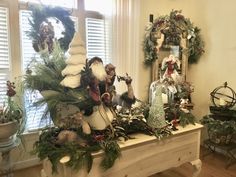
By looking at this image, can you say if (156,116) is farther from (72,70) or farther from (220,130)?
(220,130)

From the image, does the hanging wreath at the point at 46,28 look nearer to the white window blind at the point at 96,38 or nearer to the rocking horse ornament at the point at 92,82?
the rocking horse ornament at the point at 92,82

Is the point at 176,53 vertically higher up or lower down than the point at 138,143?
higher up

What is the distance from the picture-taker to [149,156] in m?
1.86

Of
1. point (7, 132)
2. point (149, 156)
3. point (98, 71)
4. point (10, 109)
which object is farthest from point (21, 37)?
point (149, 156)

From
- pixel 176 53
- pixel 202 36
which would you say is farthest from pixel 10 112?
pixel 202 36

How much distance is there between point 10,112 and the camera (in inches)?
89.8

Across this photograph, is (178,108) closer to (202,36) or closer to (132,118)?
(132,118)

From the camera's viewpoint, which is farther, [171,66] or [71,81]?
[171,66]

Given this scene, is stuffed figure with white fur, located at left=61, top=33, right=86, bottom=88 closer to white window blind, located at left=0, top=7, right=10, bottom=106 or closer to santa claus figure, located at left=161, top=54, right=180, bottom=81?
white window blind, located at left=0, top=7, right=10, bottom=106

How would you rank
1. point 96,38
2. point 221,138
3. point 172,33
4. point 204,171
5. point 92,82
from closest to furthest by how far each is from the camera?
point 92,82 → point 204,171 → point 221,138 → point 96,38 → point 172,33

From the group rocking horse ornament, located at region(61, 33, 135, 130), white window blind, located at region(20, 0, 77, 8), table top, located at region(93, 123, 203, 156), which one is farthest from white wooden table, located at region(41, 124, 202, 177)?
white window blind, located at region(20, 0, 77, 8)

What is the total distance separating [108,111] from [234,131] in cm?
194

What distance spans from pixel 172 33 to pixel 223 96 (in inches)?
44.6

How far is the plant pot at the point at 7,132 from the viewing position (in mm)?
2166
